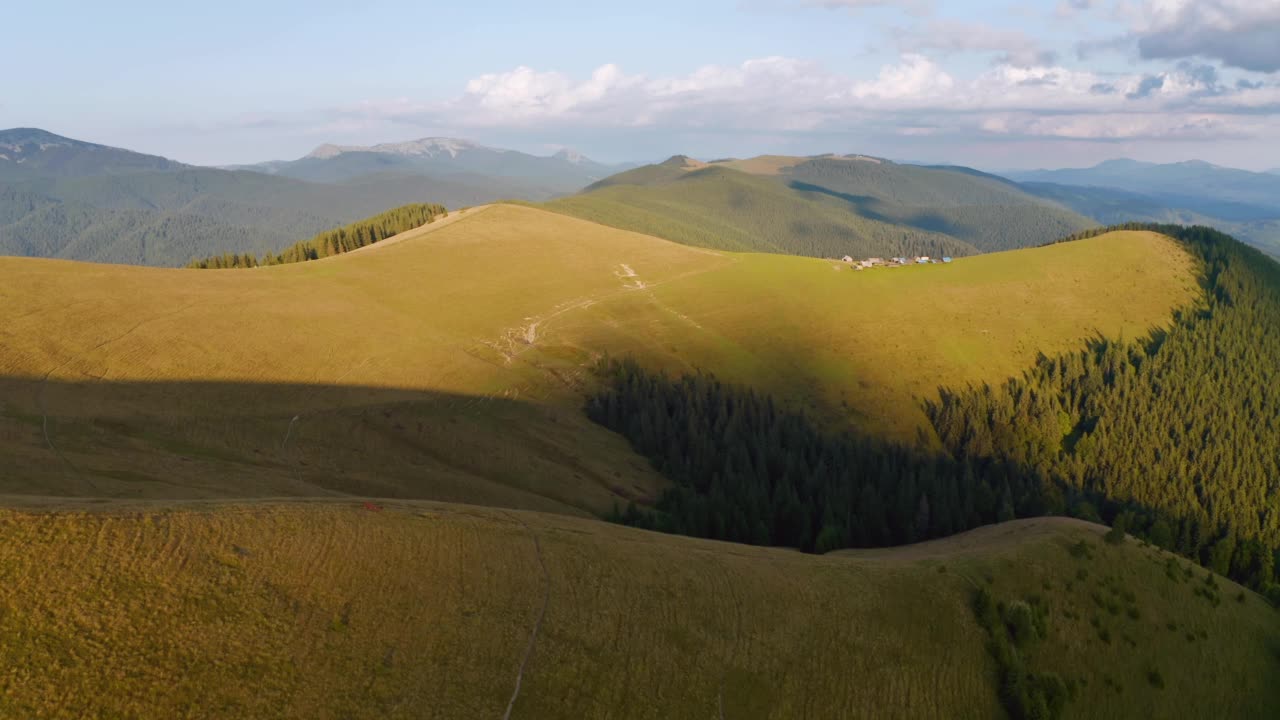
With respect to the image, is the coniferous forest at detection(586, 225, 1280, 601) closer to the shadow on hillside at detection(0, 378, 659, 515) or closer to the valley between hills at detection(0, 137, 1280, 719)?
the valley between hills at detection(0, 137, 1280, 719)

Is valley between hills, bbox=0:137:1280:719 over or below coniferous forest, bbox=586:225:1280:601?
over

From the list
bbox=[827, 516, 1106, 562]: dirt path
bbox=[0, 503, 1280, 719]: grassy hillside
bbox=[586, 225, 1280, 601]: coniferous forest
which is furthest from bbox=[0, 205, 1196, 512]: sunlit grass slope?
bbox=[827, 516, 1106, 562]: dirt path

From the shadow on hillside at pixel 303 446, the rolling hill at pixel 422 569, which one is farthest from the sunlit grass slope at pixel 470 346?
the rolling hill at pixel 422 569

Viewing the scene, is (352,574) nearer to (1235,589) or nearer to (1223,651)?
(1223,651)

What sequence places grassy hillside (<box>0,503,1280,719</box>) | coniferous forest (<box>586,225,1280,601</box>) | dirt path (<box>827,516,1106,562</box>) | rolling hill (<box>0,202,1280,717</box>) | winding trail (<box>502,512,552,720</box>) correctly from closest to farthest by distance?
1. grassy hillside (<box>0,503,1280,719</box>)
2. rolling hill (<box>0,202,1280,717</box>)
3. winding trail (<box>502,512,552,720</box>)
4. dirt path (<box>827,516,1106,562</box>)
5. coniferous forest (<box>586,225,1280,601</box>)

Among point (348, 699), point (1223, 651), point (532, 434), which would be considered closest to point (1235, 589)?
point (1223, 651)

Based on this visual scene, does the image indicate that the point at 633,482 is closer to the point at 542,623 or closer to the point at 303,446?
the point at 303,446
